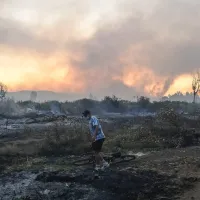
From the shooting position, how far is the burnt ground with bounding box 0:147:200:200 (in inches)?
435

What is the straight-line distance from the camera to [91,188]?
11.7m

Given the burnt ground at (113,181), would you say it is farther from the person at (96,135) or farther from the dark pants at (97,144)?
the dark pants at (97,144)

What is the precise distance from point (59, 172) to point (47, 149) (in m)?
5.08

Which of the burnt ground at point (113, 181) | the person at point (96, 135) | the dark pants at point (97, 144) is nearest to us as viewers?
the burnt ground at point (113, 181)

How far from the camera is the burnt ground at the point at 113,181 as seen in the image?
11.0 m

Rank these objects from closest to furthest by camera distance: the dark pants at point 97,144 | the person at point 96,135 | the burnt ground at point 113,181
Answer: the burnt ground at point 113,181 → the person at point 96,135 → the dark pants at point 97,144

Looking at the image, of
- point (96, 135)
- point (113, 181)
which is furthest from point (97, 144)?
point (113, 181)

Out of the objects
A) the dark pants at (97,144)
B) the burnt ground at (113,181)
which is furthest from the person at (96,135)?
the burnt ground at (113,181)

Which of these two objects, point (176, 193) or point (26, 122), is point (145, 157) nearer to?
point (176, 193)

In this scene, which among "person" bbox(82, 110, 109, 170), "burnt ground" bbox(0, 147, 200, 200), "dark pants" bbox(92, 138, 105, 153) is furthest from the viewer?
"dark pants" bbox(92, 138, 105, 153)

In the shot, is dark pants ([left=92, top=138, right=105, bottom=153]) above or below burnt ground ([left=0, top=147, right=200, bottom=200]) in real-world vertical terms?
above

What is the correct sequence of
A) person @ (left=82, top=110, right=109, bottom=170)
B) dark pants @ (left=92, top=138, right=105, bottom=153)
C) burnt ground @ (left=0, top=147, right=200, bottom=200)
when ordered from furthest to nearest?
dark pants @ (left=92, top=138, right=105, bottom=153) < person @ (left=82, top=110, right=109, bottom=170) < burnt ground @ (left=0, top=147, right=200, bottom=200)

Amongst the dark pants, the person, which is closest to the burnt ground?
the person

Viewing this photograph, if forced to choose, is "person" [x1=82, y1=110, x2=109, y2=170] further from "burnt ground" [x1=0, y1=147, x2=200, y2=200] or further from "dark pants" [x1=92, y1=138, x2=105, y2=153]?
"burnt ground" [x1=0, y1=147, x2=200, y2=200]
